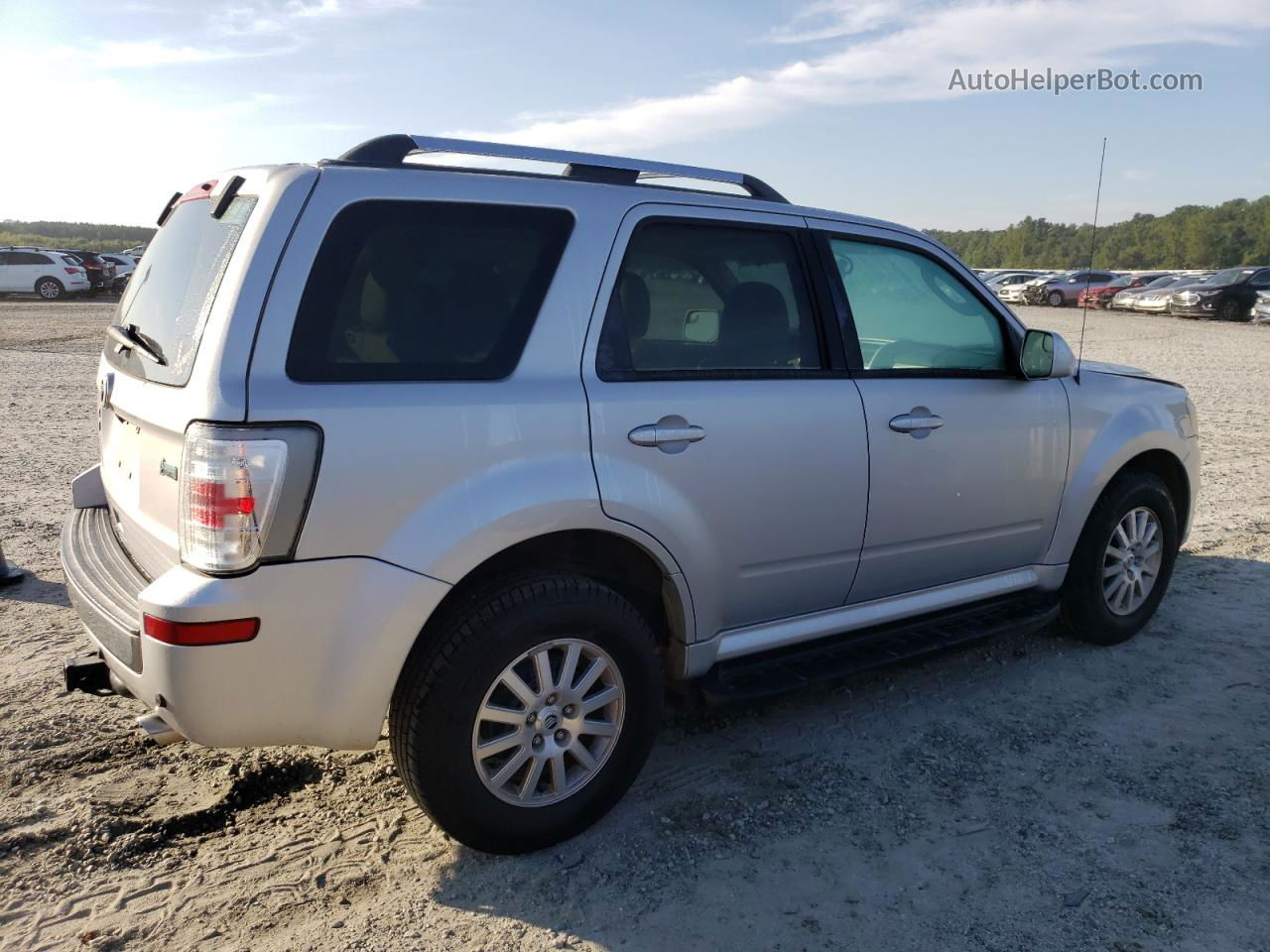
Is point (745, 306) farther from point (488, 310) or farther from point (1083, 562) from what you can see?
point (1083, 562)

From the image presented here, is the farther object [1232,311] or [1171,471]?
[1232,311]

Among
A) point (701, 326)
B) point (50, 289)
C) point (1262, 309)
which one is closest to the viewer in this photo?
point (701, 326)

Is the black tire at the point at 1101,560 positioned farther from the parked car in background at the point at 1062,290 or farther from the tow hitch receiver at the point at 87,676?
the parked car in background at the point at 1062,290

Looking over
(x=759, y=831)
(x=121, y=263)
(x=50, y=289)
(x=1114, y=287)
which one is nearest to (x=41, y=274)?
(x=50, y=289)

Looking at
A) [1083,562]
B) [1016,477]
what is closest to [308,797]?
[1016,477]

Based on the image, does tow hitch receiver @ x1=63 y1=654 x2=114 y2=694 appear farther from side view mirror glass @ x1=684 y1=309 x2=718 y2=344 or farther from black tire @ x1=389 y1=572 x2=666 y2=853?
side view mirror glass @ x1=684 y1=309 x2=718 y2=344

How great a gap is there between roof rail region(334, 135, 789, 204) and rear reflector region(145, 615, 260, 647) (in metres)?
1.30

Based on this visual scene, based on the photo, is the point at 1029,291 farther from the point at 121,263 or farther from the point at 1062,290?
the point at 121,263

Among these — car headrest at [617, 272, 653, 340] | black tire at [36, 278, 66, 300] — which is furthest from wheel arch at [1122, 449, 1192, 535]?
black tire at [36, 278, 66, 300]

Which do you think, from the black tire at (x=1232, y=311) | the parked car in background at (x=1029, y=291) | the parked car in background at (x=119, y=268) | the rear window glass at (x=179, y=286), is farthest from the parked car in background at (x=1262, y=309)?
the parked car in background at (x=119, y=268)

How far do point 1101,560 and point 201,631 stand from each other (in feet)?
12.7

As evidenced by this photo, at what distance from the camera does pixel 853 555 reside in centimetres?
371

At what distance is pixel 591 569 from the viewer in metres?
3.27

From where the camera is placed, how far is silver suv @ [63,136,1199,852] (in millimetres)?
2576
